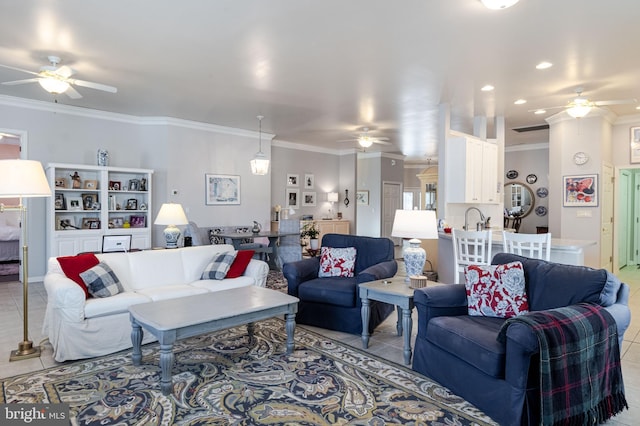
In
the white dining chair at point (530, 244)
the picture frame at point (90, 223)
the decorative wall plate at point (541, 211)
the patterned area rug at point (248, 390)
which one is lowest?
the patterned area rug at point (248, 390)

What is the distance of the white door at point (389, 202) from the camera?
11250 mm

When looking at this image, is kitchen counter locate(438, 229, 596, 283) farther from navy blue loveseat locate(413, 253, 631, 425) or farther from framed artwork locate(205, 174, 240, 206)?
framed artwork locate(205, 174, 240, 206)

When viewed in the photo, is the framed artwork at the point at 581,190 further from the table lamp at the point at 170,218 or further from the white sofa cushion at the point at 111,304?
the white sofa cushion at the point at 111,304

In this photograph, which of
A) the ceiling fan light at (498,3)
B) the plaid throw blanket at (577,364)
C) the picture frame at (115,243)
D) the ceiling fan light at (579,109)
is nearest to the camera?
the plaid throw blanket at (577,364)

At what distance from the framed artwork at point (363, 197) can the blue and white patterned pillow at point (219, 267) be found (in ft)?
23.6

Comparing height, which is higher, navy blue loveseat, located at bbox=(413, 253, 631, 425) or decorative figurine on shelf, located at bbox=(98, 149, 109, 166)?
decorative figurine on shelf, located at bbox=(98, 149, 109, 166)

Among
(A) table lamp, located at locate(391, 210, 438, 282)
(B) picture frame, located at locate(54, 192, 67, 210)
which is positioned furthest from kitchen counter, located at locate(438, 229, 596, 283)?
(B) picture frame, located at locate(54, 192, 67, 210)

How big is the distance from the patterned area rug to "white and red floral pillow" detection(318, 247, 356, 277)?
3.33 ft

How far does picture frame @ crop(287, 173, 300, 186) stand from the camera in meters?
9.57

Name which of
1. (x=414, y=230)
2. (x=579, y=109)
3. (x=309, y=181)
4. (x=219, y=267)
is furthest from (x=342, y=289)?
(x=309, y=181)

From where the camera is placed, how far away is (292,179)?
9641 mm

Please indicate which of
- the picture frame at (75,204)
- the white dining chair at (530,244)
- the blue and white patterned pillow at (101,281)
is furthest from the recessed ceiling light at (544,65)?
the picture frame at (75,204)

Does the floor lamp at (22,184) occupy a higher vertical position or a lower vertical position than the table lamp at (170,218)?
higher

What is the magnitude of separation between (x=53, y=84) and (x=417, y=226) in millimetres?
3983
